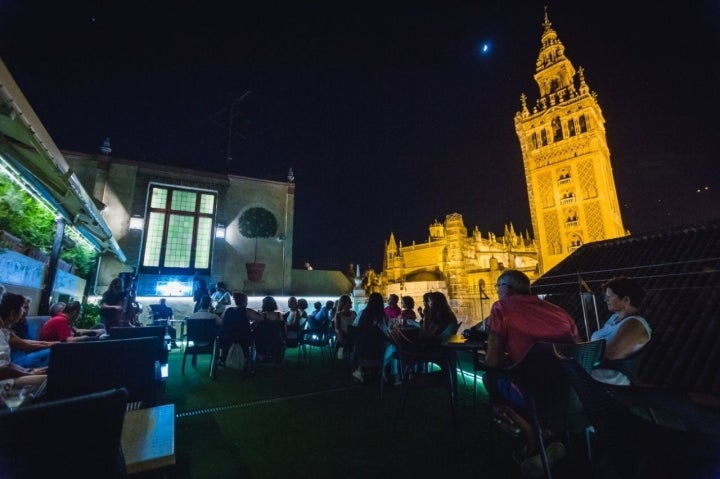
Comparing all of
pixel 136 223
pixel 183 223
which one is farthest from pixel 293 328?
pixel 136 223

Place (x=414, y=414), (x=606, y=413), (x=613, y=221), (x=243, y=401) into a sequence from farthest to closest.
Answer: (x=613, y=221), (x=243, y=401), (x=414, y=414), (x=606, y=413)

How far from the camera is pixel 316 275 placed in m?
15.8

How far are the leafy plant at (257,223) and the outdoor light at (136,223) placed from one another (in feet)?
12.0

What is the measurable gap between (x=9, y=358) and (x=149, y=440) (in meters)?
2.83

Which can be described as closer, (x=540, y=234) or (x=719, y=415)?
(x=719, y=415)

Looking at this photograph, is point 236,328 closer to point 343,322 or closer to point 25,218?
point 343,322

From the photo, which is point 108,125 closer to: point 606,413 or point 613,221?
Result: point 606,413

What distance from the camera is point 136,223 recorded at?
11711 millimetres

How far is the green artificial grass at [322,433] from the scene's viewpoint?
8.28 feet

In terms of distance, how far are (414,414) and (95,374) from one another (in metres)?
3.27

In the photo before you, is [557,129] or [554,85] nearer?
[557,129]

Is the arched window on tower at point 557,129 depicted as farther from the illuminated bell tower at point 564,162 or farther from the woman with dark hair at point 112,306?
the woman with dark hair at point 112,306

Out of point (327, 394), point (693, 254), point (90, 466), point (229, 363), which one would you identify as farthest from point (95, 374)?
point (693, 254)

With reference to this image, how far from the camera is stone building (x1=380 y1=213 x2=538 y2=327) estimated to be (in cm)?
4633
